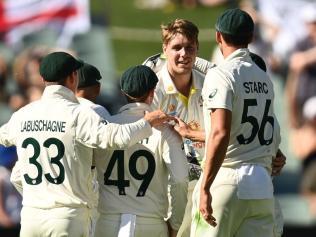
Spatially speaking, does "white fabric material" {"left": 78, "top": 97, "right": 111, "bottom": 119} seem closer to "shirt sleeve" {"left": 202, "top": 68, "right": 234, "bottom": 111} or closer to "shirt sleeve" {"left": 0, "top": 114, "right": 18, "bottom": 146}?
"shirt sleeve" {"left": 0, "top": 114, "right": 18, "bottom": 146}

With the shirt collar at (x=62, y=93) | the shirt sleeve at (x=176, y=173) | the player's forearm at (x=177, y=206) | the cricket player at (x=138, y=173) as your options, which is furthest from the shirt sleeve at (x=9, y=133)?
the player's forearm at (x=177, y=206)

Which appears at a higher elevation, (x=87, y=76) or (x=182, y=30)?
(x=182, y=30)

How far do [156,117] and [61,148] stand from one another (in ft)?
2.01

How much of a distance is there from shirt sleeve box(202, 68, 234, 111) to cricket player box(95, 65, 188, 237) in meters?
0.63

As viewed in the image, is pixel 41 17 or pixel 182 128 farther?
pixel 41 17

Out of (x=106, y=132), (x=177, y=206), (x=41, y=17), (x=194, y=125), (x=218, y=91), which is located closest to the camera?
(x=218, y=91)

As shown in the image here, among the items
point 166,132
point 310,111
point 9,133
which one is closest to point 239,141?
point 166,132

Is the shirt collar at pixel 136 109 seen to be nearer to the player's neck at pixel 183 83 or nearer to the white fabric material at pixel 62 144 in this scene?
the white fabric material at pixel 62 144

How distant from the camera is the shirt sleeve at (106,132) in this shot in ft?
23.6

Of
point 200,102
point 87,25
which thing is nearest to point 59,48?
point 87,25

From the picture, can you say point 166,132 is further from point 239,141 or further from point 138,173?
point 239,141

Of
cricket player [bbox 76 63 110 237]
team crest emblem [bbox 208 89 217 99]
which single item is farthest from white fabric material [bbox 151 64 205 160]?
team crest emblem [bbox 208 89 217 99]

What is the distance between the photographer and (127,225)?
7.53 meters

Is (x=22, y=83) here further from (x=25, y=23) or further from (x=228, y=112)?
(x=228, y=112)
